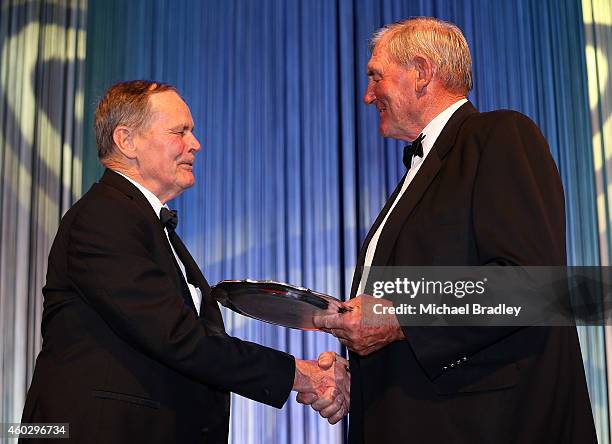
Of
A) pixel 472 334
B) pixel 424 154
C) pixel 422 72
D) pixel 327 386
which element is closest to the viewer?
pixel 472 334

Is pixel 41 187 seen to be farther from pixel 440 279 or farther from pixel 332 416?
pixel 440 279

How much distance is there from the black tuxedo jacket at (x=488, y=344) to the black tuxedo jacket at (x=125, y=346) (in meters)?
0.50

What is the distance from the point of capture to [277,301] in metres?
2.38

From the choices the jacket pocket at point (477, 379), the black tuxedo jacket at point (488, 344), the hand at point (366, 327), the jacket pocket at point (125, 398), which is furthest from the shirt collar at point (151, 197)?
the jacket pocket at point (477, 379)

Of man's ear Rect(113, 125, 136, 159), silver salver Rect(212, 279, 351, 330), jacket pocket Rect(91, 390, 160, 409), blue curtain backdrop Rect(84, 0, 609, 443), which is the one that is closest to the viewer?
jacket pocket Rect(91, 390, 160, 409)

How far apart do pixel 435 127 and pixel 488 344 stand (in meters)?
0.78

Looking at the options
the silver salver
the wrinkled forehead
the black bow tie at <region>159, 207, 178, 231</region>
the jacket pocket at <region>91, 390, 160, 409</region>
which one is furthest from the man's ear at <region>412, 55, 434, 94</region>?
the jacket pocket at <region>91, 390, 160, 409</region>

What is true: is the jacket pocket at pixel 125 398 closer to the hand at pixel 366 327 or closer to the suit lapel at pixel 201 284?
the suit lapel at pixel 201 284

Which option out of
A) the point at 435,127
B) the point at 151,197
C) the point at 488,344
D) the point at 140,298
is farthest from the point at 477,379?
the point at 151,197

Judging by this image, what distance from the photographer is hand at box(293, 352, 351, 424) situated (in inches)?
104

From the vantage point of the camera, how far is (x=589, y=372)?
458 centimetres

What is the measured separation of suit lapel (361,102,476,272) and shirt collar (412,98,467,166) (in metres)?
0.10

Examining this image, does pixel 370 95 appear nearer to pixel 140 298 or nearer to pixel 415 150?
pixel 415 150

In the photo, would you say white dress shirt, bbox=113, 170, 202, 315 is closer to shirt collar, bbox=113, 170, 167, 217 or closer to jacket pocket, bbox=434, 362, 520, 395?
shirt collar, bbox=113, 170, 167, 217
